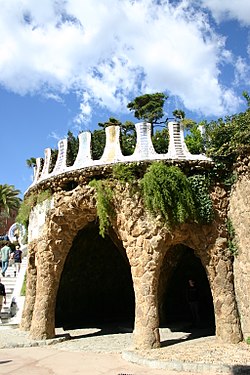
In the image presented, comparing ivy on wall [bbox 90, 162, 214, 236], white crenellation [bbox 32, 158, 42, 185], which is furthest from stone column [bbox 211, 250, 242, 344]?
white crenellation [bbox 32, 158, 42, 185]

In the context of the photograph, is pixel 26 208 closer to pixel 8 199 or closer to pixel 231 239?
pixel 231 239

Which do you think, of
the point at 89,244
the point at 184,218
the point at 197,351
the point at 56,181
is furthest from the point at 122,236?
the point at 89,244

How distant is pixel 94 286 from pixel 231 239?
22.2 feet

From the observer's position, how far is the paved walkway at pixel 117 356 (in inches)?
265

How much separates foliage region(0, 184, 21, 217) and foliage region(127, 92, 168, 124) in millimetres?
14662

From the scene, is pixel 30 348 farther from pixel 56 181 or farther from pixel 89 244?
pixel 89 244

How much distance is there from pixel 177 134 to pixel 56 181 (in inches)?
127

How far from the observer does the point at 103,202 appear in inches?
373

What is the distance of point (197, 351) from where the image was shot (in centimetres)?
786

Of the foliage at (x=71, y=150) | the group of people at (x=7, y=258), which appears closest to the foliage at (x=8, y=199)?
the group of people at (x=7, y=258)

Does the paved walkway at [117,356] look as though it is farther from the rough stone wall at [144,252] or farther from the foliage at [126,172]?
the foliage at [126,172]

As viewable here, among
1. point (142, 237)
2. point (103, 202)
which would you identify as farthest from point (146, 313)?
point (103, 202)

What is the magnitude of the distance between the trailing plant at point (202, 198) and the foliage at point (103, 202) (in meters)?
1.91

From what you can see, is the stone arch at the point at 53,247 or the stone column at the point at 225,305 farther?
the stone arch at the point at 53,247
